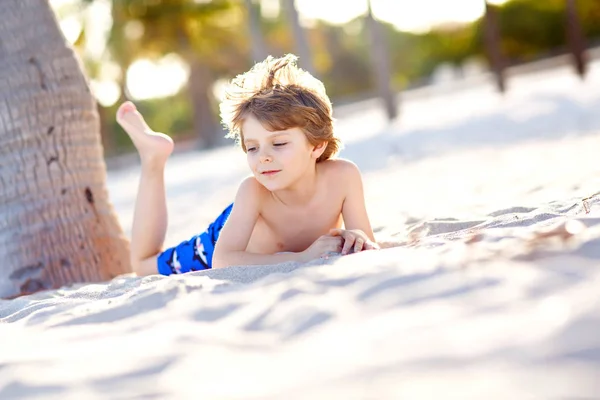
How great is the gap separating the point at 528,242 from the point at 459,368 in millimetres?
994

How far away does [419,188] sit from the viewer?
742 cm

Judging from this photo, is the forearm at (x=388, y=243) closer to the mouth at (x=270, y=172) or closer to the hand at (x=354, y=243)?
the hand at (x=354, y=243)

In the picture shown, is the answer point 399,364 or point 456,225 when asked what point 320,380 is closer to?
point 399,364

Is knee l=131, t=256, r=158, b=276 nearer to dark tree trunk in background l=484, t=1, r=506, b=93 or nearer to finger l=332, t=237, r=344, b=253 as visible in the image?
finger l=332, t=237, r=344, b=253

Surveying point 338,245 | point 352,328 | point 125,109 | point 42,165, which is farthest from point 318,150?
point 352,328

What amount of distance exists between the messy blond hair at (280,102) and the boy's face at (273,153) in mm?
38

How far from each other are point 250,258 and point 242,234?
183 mm

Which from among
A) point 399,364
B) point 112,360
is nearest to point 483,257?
point 399,364

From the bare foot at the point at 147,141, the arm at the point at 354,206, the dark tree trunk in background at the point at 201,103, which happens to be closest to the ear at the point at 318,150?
the arm at the point at 354,206

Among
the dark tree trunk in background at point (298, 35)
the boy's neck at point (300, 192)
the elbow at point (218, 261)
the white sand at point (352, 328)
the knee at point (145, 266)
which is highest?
the dark tree trunk in background at point (298, 35)

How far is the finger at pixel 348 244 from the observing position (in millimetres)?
3459

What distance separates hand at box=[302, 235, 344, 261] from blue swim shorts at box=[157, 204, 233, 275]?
1.14 m

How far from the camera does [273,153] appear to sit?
3783 mm

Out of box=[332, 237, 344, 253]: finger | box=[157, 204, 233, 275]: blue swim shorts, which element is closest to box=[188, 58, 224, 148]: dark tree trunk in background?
box=[157, 204, 233, 275]: blue swim shorts
